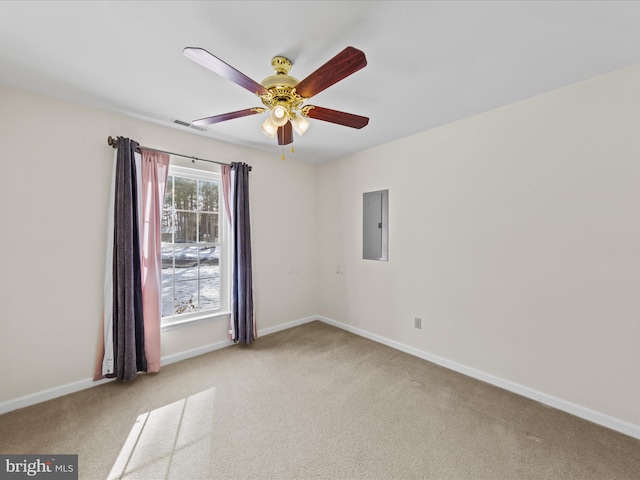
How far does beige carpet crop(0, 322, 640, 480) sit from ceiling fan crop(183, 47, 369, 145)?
2.16 metres

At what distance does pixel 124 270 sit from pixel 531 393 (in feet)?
12.6

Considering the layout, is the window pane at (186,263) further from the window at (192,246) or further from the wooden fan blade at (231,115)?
the wooden fan blade at (231,115)

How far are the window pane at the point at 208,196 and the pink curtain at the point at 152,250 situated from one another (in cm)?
52

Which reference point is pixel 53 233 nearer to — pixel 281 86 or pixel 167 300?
pixel 167 300

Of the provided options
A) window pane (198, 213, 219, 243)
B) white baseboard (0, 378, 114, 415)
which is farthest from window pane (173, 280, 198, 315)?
white baseboard (0, 378, 114, 415)

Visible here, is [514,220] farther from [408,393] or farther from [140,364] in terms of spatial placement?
[140,364]

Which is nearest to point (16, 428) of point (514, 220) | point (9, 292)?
point (9, 292)

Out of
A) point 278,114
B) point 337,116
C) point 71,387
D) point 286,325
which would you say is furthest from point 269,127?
point 286,325

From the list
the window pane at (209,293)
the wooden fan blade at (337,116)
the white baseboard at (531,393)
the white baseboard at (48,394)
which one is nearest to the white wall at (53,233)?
the white baseboard at (48,394)

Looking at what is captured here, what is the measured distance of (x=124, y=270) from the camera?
2.55m

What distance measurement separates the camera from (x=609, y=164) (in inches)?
77.3

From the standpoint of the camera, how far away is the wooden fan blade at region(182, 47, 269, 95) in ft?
4.14

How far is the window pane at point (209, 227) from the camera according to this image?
A: 3.31 metres

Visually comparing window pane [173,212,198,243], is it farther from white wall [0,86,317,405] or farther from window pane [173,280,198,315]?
white wall [0,86,317,405]
